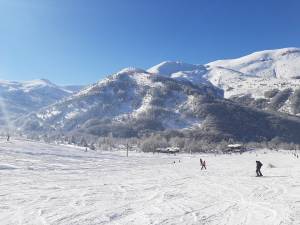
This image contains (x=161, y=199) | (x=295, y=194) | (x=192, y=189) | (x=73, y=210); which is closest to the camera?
(x=73, y=210)

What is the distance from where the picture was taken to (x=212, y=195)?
25.8 m

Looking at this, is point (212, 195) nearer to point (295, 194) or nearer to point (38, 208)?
point (295, 194)

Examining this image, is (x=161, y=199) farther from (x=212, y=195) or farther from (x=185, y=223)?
(x=185, y=223)

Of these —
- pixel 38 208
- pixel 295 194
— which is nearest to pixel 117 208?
pixel 38 208

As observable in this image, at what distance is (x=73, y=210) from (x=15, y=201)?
14.2 feet

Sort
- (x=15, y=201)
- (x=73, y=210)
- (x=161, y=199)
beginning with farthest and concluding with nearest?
1. (x=161, y=199)
2. (x=15, y=201)
3. (x=73, y=210)

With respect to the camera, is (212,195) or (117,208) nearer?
(117,208)

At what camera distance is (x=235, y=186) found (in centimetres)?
3086

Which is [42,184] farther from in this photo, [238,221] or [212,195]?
[238,221]

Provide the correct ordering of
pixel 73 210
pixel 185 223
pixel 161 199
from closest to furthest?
1. pixel 185 223
2. pixel 73 210
3. pixel 161 199

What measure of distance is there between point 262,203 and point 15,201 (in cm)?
1326

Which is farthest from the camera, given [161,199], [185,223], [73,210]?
[161,199]

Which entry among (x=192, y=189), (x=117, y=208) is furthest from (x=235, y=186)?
(x=117, y=208)

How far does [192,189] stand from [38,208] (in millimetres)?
12671
